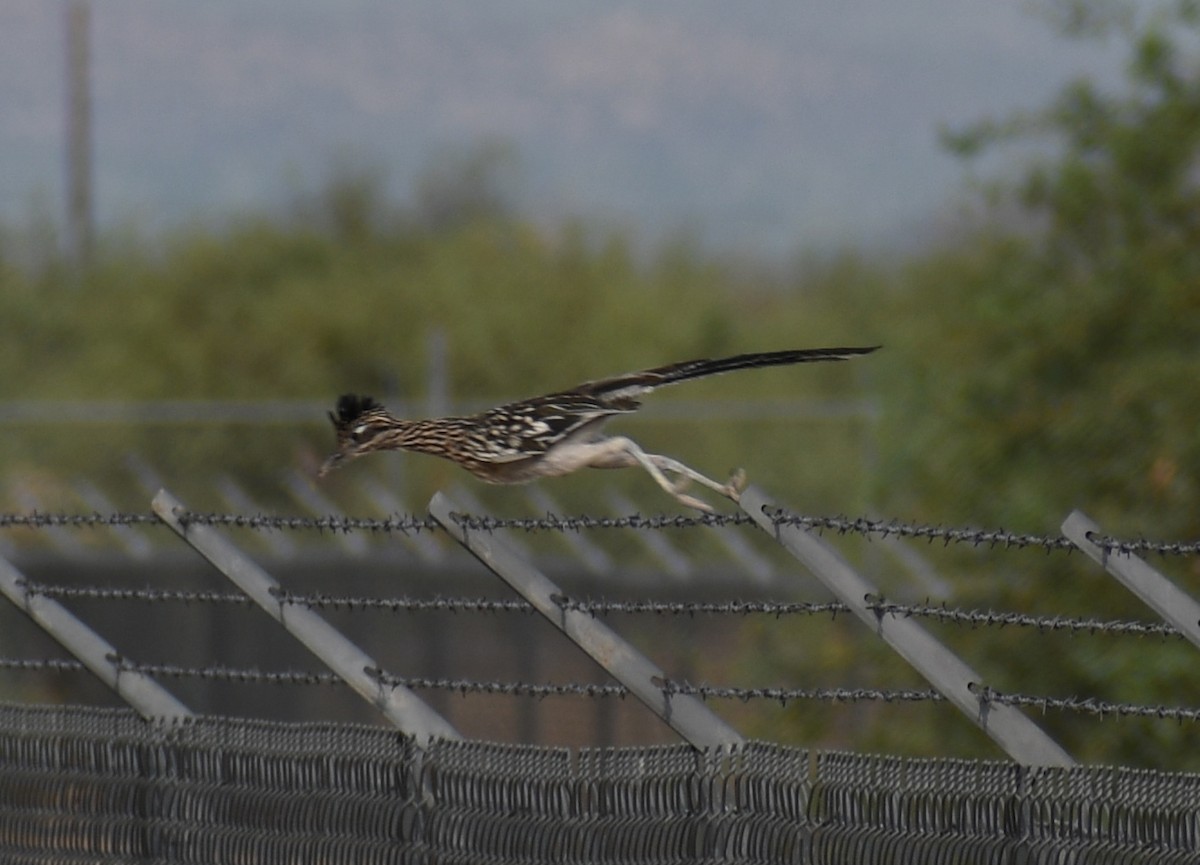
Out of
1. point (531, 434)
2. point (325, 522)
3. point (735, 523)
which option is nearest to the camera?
point (735, 523)

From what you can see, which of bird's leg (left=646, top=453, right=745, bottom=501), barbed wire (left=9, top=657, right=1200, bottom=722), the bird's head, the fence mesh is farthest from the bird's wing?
the fence mesh

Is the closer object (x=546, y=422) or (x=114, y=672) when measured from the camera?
(x=114, y=672)

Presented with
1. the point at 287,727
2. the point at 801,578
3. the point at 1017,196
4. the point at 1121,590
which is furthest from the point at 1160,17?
the point at 287,727

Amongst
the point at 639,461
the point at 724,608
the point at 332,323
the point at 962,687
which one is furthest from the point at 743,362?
the point at 332,323

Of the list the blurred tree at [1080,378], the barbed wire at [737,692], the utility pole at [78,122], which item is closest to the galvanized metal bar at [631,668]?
the barbed wire at [737,692]

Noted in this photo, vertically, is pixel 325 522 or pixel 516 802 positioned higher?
pixel 325 522

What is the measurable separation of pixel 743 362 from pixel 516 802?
4.50 feet

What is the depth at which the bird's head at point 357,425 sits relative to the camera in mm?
5730

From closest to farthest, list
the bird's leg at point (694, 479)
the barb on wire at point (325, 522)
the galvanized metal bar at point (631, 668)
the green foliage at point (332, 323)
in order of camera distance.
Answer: the galvanized metal bar at point (631, 668), the barb on wire at point (325, 522), the bird's leg at point (694, 479), the green foliage at point (332, 323)

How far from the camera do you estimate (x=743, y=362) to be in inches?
211

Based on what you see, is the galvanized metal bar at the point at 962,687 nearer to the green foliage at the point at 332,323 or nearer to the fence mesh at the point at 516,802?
the fence mesh at the point at 516,802

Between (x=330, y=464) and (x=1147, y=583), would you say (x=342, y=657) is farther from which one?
(x=1147, y=583)

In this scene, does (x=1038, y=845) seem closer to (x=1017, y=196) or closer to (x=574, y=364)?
(x=1017, y=196)

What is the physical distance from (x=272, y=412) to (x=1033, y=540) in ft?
50.3
